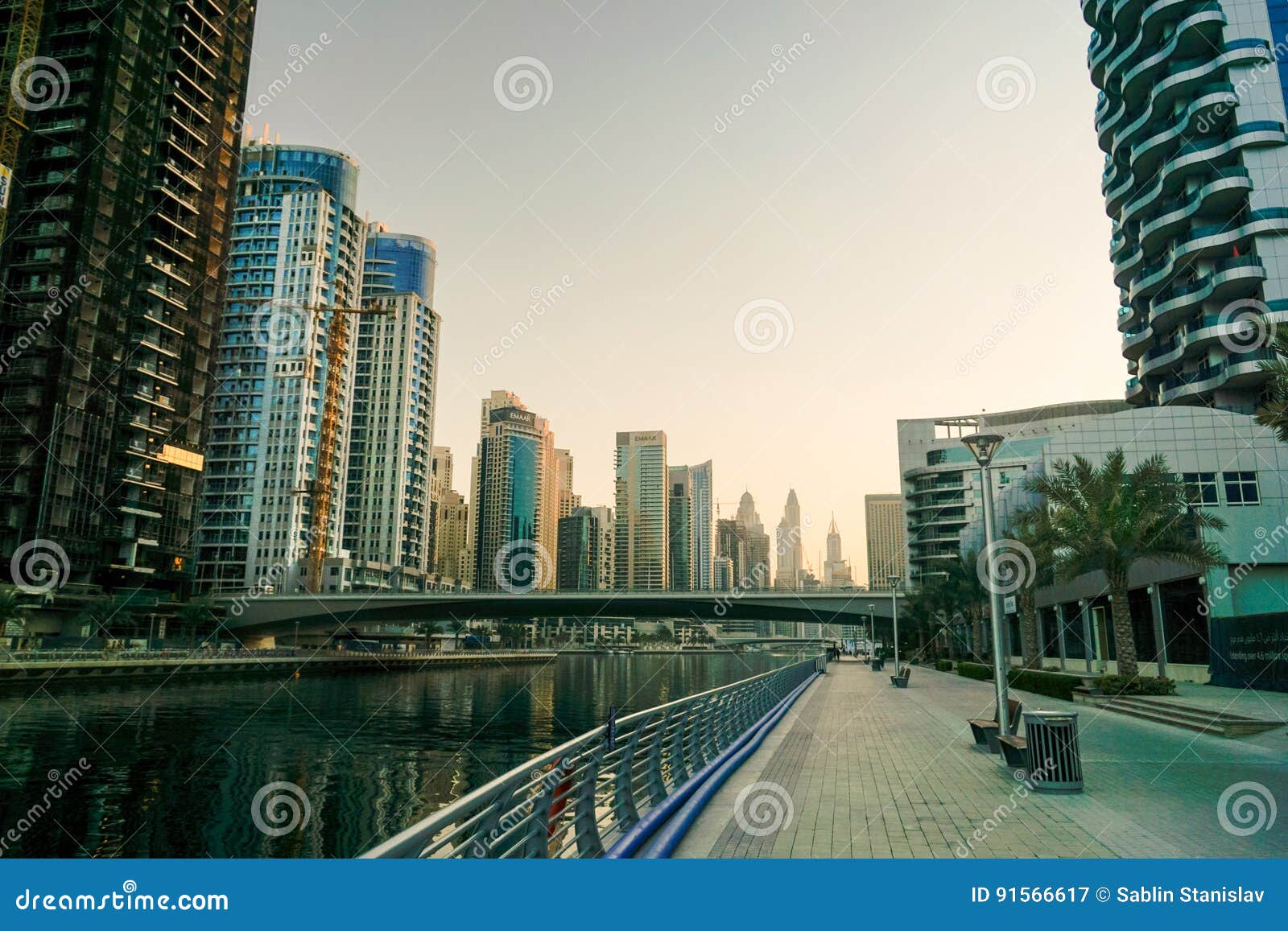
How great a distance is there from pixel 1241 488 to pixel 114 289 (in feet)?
275

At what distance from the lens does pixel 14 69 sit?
74812 millimetres

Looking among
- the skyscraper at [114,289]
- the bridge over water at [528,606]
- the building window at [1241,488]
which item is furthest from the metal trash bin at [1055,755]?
the skyscraper at [114,289]

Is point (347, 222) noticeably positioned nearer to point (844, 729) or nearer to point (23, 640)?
point (23, 640)

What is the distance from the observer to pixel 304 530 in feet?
421

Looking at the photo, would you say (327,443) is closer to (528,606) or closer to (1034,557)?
(528,606)

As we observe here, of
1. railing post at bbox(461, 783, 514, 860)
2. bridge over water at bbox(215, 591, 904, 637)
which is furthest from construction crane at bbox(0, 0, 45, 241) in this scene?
railing post at bbox(461, 783, 514, 860)

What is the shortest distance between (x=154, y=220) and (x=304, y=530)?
57.0 metres

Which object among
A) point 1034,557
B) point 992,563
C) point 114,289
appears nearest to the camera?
point 992,563

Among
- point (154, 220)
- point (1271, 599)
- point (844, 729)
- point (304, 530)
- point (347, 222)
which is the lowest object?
point (844, 729)

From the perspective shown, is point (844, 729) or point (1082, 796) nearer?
point (1082, 796)

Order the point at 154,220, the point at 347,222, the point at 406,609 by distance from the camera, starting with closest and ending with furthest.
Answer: the point at 154,220, the point at 406,609, the point at 347,222

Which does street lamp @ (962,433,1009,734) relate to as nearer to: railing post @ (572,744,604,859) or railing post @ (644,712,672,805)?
railing post @ (644,712,672,805)

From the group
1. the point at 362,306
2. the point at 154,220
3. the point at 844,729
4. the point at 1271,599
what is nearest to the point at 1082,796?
the point at 844,729

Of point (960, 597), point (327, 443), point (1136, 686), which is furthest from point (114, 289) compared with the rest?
point (1136, 686)
